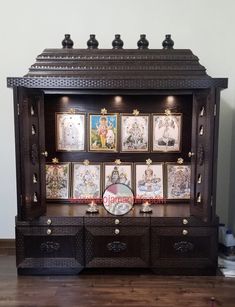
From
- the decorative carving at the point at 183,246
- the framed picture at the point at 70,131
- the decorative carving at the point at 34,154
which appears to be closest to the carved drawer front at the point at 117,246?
the decorative carving at the point at 183,246

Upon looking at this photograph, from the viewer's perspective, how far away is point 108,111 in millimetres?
2789

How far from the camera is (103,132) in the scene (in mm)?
2812

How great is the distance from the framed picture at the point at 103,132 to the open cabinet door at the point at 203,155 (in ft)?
2.31

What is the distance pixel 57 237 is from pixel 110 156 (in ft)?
2.76

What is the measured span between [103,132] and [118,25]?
3.11 feet

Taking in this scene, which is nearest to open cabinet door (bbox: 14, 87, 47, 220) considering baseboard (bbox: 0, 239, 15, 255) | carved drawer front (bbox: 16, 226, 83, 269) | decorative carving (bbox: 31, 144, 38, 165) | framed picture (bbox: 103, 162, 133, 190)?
decorative carving (bbox: 31, 144, 38, 165)

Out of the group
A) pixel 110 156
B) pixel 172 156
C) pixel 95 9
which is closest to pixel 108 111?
pixel 110 156

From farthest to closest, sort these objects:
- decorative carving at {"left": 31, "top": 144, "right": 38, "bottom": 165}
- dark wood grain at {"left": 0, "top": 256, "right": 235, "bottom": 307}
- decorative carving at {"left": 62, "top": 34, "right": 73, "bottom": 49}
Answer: decorative carving at {"left": 62, "top": 34, "right": 73, "bottom": 49} → decorative carving at {"left": 31, "top": 144, "right": 38, "bottom": 165} → dark wood grain at {"left": 0, "top": 256, "right": 235, "bottom": 307}

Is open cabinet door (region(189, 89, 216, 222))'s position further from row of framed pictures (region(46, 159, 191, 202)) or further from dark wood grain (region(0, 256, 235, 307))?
dark wood grain (region(0, 256, 235, 307))

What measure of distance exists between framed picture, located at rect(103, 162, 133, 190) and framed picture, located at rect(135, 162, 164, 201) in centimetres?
7

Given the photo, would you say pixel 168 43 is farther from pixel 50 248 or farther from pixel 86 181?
pixel 50 248

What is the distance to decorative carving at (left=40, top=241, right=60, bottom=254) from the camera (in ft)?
8.07

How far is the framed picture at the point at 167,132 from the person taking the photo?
2.79 metres

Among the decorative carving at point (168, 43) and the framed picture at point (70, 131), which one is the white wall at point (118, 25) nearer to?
the decorative carving at point (168, 43)
